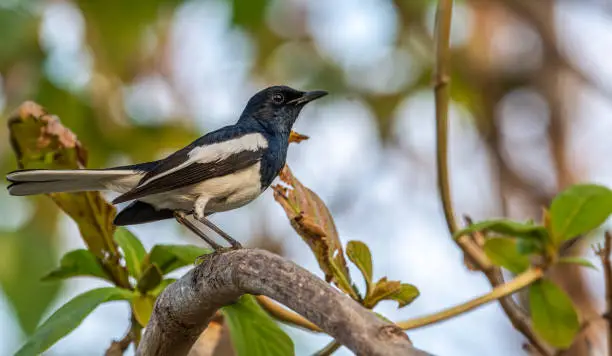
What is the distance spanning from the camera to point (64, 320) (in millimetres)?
2314

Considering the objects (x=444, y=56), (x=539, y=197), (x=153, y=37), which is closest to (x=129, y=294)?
(x=444, y=56)

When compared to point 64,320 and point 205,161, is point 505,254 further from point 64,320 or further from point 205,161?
point 205,161

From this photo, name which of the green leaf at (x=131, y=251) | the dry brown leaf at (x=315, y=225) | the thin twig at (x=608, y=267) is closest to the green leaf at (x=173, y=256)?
the green leaf at (x=131, y=251)

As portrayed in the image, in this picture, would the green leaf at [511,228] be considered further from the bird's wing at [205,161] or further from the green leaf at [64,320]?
the bird's wing at [205,161]

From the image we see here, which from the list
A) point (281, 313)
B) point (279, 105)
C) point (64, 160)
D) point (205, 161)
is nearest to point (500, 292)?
point (281, 313)

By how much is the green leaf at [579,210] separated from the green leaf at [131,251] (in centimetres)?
125

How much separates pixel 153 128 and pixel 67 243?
0.83 meters

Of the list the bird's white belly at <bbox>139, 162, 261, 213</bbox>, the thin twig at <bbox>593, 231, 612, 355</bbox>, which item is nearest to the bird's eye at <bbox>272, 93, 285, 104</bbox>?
the bird's white belly at <bbox>139, 162, 261, 213</bbox>

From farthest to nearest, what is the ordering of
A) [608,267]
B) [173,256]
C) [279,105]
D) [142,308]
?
1. [279,105]
2. [173,256]
3. [142,308]
4. [608,267]

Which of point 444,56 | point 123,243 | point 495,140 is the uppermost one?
point 444,56

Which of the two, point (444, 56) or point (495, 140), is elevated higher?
point (444, 56)

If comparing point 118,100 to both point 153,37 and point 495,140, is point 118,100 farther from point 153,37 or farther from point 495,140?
point 495,140

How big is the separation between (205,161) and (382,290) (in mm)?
1503

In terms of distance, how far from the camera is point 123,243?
2658 millimetres
